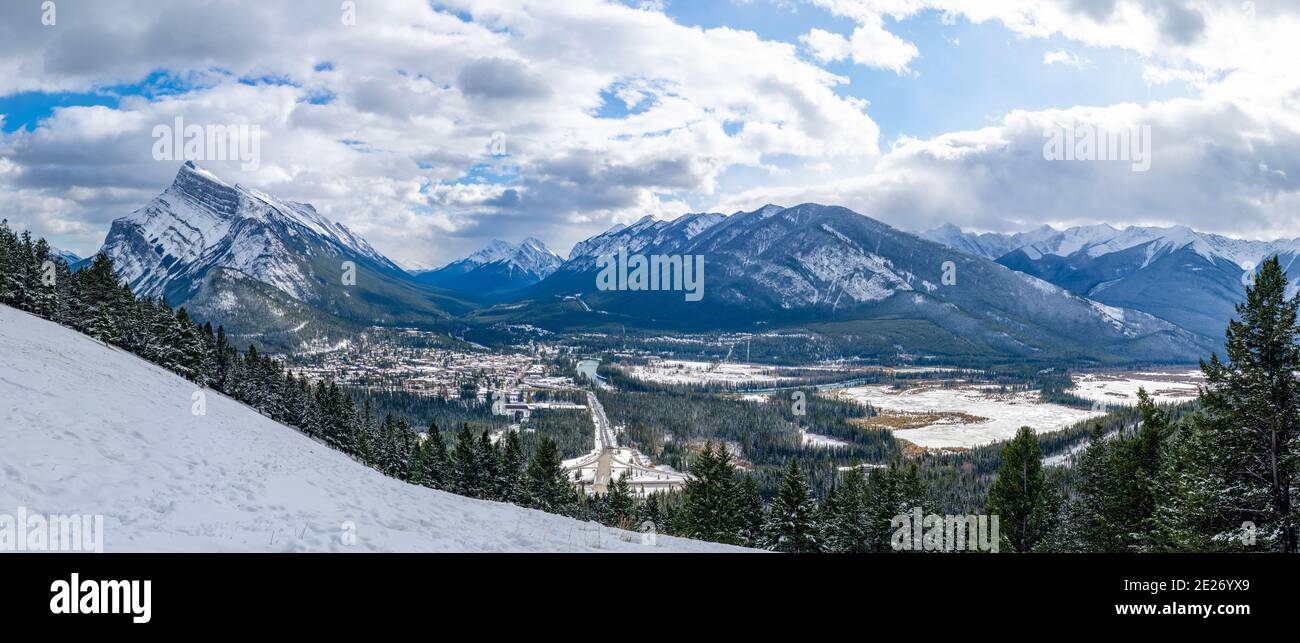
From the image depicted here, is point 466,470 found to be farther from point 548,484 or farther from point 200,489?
point 200,489

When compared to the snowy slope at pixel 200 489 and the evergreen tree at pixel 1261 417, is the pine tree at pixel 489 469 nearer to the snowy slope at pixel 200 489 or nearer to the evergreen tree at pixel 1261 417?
the snowy slope at pixel 200 489

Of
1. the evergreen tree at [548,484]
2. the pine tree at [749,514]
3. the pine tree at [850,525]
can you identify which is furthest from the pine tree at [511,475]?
the pine tree at [850,525]

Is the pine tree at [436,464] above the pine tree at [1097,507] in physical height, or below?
below

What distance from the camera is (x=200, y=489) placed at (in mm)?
14680

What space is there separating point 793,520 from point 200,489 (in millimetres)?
32679

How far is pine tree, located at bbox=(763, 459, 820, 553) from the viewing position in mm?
38156

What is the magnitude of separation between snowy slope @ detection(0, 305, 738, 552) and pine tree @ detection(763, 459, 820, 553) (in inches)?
853

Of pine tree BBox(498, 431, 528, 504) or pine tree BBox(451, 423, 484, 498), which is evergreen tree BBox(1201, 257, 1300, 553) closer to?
pine tree BBox(498, 431, 528, 504)

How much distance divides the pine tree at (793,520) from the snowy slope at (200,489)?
21.7 m

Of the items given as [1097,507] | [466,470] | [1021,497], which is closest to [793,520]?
[1021,497]

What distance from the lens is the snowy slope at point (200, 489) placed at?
38.1 ft
